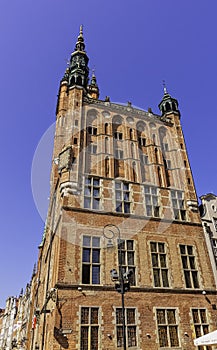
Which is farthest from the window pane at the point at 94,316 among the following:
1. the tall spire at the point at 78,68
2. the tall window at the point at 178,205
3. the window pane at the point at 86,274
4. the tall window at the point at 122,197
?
the tall spire at the point at 78,68

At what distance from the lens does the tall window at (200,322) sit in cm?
1678

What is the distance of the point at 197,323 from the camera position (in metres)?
17.1

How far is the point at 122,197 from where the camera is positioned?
822 inches

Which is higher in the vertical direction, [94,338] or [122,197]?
[122,197]

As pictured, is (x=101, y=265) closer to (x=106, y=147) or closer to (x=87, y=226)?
(x=87, y=226)

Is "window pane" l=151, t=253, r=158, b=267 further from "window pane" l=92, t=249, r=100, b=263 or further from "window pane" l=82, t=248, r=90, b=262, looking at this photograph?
"window pane" l=82, t=248, r=90, b=262

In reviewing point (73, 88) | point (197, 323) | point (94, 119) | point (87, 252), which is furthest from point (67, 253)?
point (73, 88)

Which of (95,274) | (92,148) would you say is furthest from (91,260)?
(92,148)

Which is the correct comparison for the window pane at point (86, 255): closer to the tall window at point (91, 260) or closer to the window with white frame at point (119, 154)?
the tall window at point (91, 260)

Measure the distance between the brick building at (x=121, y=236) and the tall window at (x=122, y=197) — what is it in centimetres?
8

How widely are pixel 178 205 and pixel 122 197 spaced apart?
5.29 meters

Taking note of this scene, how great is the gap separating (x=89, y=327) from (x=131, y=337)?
2655mm

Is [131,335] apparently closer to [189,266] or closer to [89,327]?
[89,327]

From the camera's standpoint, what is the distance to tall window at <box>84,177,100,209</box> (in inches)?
777
